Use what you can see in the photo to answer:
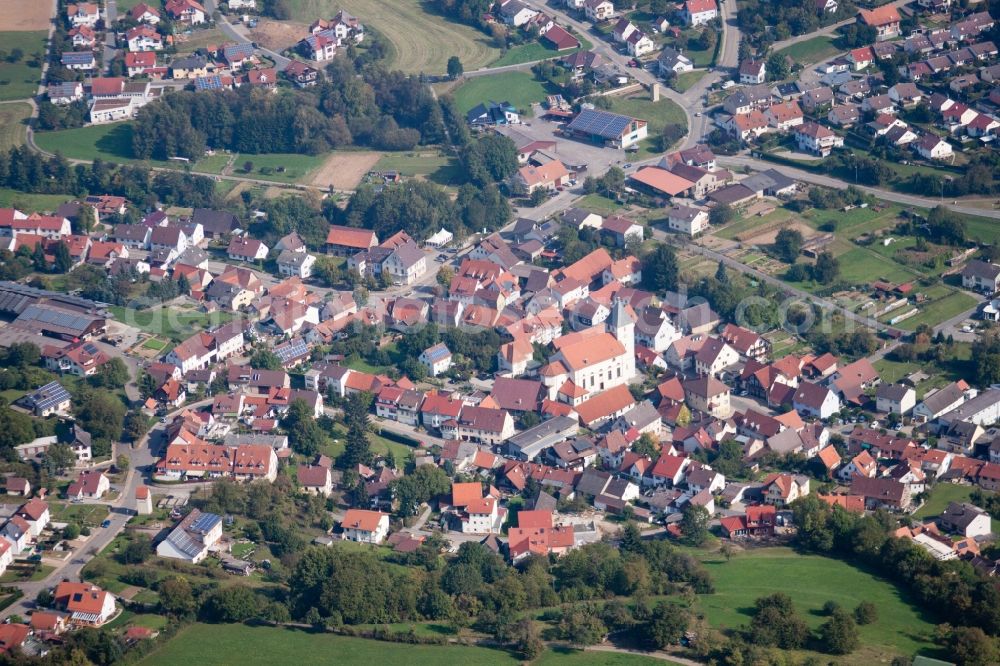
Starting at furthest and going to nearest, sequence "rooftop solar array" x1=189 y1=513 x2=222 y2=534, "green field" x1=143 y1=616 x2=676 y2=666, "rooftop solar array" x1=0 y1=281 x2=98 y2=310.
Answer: "rooftop solar array" x1=0 y1=281 x2=98 y2=310
"rooftop solar array" x1=189 y1=513 x2=222 y2=534
"green field" x1=143 y1=616 x2=676 y2=666

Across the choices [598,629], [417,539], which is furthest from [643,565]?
[417,539]

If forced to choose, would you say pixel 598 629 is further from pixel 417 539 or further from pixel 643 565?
pixel 417 539

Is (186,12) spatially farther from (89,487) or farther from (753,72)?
(89,487)

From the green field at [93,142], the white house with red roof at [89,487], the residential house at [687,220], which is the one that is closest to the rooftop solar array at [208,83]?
the green field at [93,142]

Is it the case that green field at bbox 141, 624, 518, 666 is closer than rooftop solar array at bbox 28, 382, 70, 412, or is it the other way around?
green field at bbox 141, 624, 518, 666

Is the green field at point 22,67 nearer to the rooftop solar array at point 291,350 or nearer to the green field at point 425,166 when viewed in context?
the green field at point 425,166

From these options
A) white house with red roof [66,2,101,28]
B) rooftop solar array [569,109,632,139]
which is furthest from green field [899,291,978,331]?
white house with red roof [66,2,101,28]

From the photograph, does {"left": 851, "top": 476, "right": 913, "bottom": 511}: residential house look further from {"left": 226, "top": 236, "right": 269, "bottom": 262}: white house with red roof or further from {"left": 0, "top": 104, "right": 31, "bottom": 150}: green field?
{"left": 0, "top": 104, "right": 31, "bottom": 150}: green field
